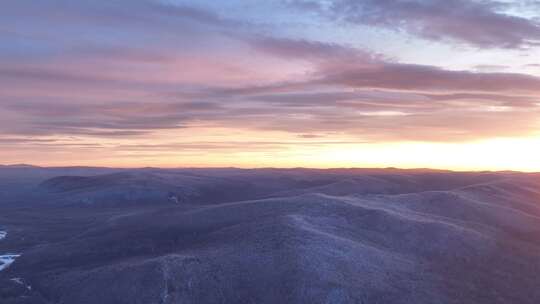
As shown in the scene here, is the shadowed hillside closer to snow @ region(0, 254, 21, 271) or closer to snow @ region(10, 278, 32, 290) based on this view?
snow @ region(10, 278, 32, 290)

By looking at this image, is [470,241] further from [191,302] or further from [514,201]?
[514,201]

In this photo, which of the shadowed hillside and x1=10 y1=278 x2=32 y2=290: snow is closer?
the shadowed hillside

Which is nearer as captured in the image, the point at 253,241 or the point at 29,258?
the point at 253,241

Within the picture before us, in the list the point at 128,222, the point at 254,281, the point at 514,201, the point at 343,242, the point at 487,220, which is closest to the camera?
the point at 254,281

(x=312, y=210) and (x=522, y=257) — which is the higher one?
(x=312, y=210)

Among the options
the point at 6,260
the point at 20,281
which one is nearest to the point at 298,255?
the point at 20,281

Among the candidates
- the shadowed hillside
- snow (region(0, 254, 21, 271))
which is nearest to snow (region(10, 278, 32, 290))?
the shadowed hillside

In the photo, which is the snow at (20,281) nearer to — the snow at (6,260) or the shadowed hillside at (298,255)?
the shadowed hillside at (298,255)

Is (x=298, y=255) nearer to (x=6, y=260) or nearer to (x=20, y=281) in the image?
(x=20, y=281)

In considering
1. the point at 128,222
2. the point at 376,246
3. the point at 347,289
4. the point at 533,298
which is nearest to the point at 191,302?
the point at 347,289
